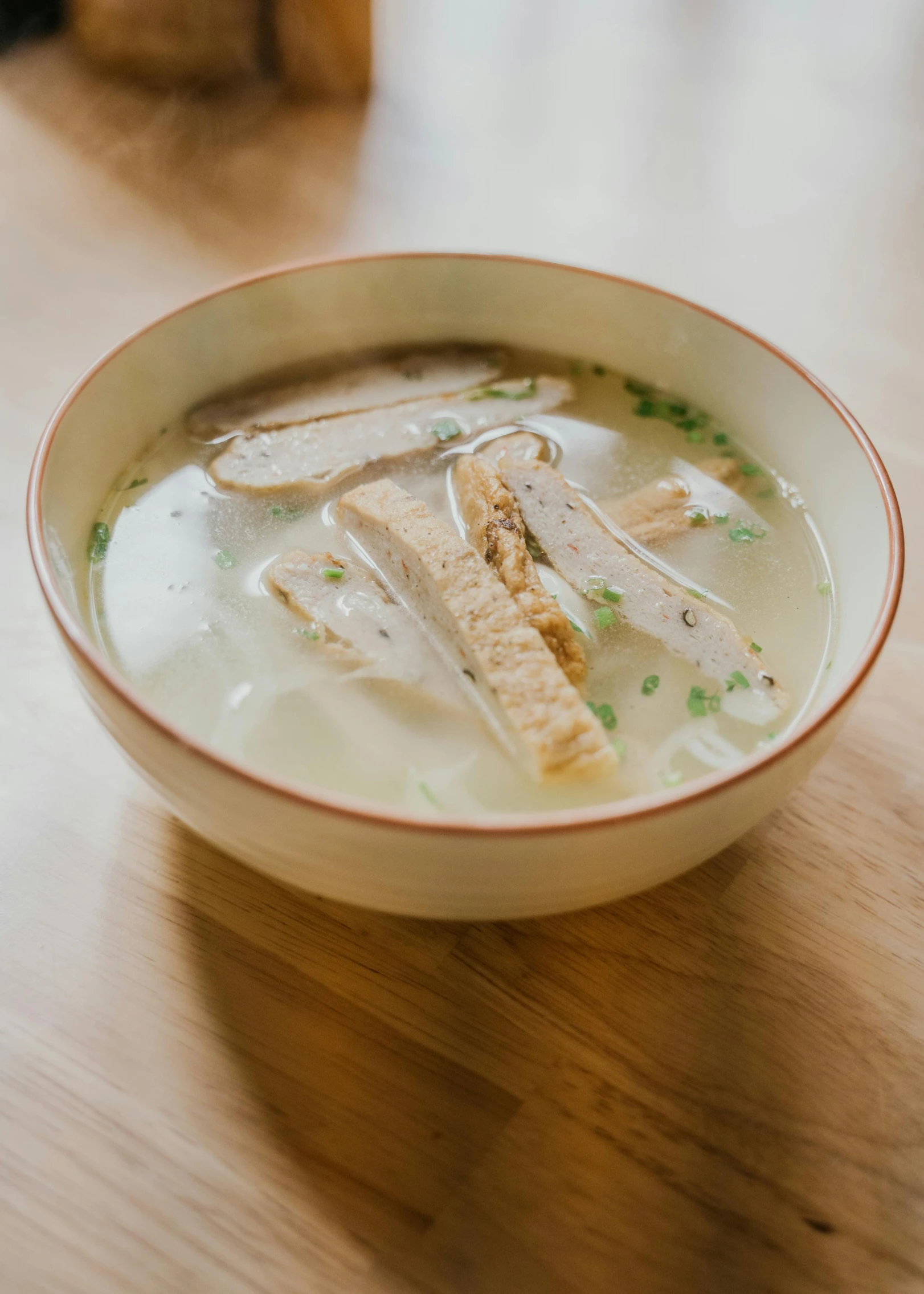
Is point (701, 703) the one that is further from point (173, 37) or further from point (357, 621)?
point (173, 37)

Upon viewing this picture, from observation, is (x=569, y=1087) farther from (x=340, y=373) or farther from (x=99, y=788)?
(x=340, y=373)

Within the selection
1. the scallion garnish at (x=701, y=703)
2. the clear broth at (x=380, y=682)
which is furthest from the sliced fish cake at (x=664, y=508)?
the scallion garnish at (x=701, y=703)

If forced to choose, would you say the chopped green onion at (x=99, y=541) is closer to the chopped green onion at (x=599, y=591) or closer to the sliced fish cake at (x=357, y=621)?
the sliced fish cake at (x=357, y=621)

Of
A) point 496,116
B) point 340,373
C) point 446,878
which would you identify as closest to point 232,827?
point 446,878

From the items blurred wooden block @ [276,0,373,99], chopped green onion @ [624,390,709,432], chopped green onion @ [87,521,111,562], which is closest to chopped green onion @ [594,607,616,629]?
chopped green onion @ [624,390,709,432]

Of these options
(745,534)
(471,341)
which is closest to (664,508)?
(745,534)

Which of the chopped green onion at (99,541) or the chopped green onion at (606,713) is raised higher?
the chopped green onion at (606,713)

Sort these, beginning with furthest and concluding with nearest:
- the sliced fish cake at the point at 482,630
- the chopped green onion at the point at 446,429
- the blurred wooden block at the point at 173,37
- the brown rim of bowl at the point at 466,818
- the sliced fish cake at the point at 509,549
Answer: the blurred wooden block at the point at 173,37 < the chopped green onion at the point at 446,429 < the sliced fish cake at the point at 509,549 < the sliced fish cake at the point at 482,630 < the brown rim of bowl at the point at 466,818
